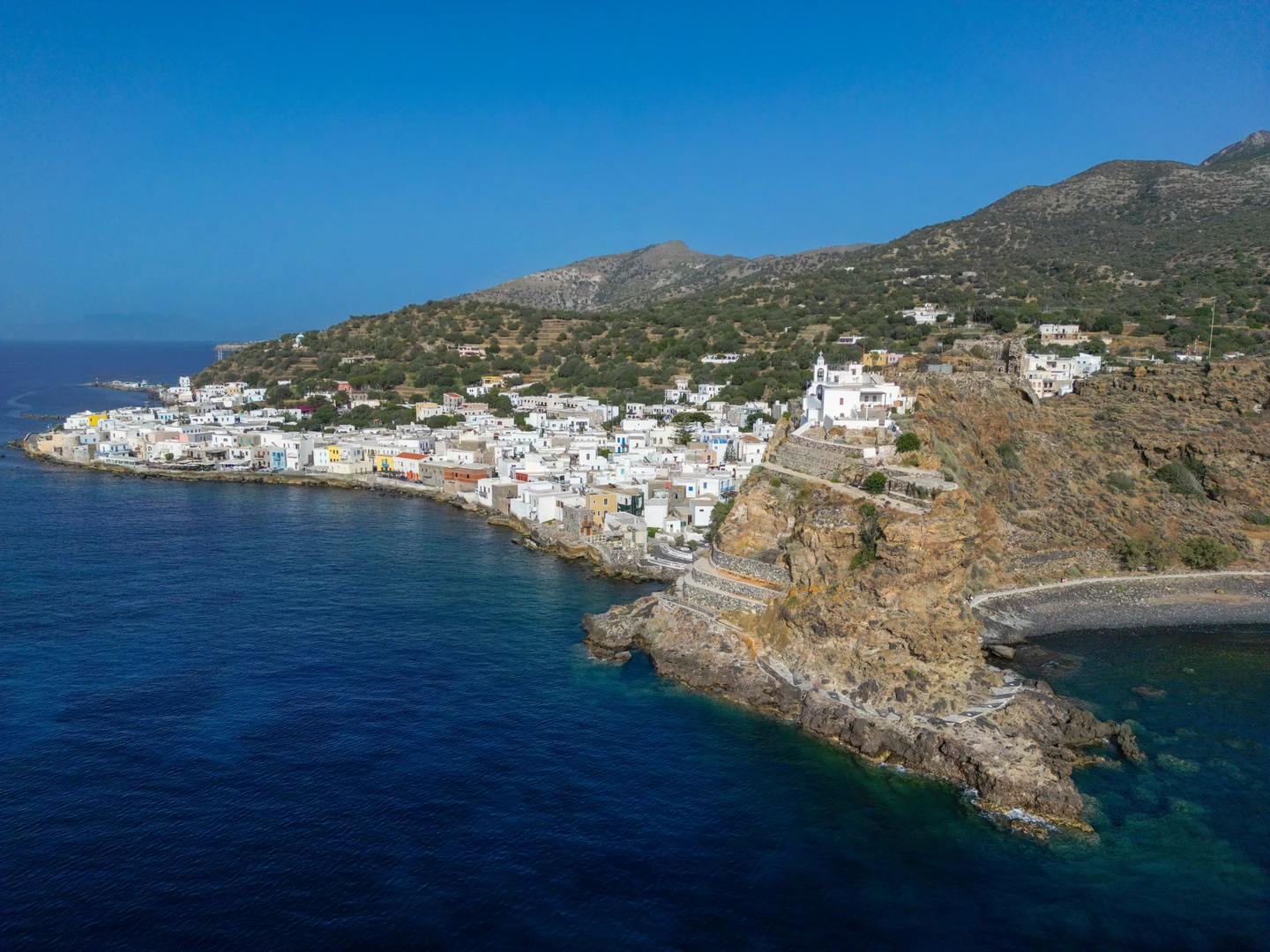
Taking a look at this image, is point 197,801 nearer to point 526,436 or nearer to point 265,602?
point 265,602

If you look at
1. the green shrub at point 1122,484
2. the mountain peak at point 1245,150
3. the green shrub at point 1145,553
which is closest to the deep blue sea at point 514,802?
the green shrub at point 1145,553

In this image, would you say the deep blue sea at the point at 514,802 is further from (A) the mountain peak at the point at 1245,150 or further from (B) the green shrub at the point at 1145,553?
(A) the mountain peak at the point at 1245,150

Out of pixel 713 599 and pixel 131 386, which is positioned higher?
pixel 131 386

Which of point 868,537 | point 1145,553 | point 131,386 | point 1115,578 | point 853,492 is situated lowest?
point 1115,578

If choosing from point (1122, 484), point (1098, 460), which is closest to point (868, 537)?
point (1122, 484)

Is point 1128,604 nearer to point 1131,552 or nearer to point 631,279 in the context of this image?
point 1131,552

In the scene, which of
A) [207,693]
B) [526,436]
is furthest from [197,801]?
[526,436]

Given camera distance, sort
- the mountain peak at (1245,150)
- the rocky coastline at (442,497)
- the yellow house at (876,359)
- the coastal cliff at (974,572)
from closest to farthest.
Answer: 1. the coastal cliff at (974,572)
2. the rocky coastline at (442,497)
3. the yellow house at (876,359)
4. the mountain peak at (1245,150)
